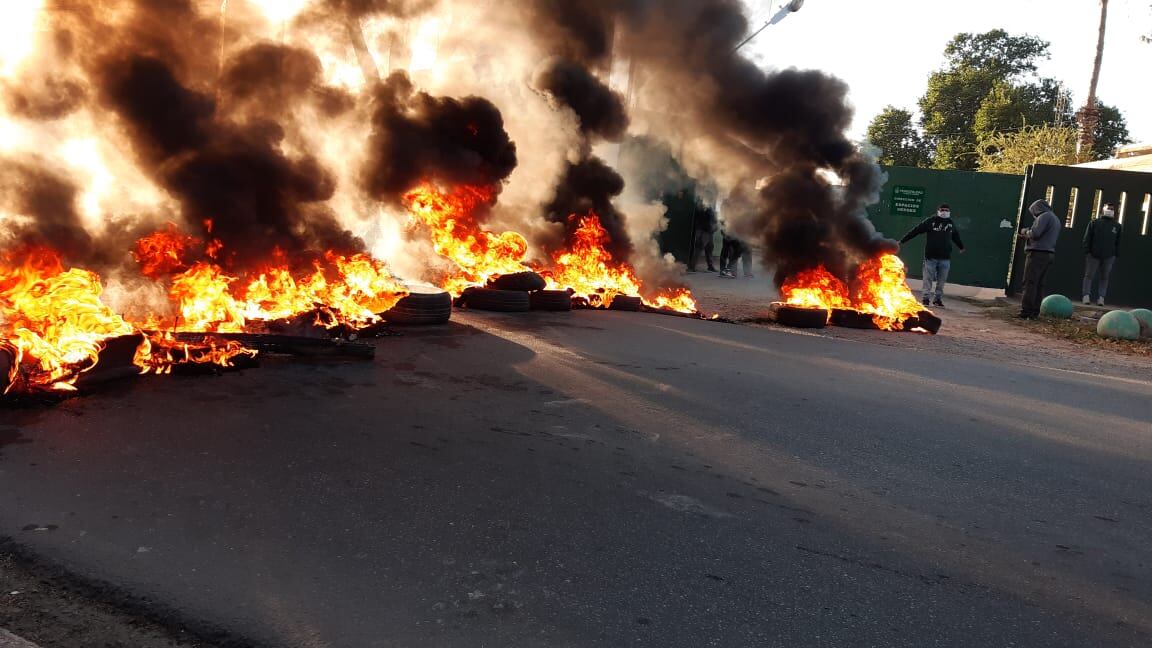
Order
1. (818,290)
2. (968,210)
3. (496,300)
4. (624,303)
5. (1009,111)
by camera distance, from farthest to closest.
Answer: (1009,111) → (968,210) → (818,290) → (624,303) → (496,300)

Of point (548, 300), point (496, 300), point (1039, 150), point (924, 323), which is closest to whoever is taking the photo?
point (496, 300)

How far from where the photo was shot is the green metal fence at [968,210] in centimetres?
1861

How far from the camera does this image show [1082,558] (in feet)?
12.1

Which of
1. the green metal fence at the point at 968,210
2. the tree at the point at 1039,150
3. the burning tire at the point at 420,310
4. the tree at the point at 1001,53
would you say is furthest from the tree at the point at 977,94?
the burning tire at the point at 420,310

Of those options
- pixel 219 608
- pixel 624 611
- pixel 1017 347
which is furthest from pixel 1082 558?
pixel 1017 347

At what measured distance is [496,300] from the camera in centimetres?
1007

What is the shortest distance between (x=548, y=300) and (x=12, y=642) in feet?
27.3

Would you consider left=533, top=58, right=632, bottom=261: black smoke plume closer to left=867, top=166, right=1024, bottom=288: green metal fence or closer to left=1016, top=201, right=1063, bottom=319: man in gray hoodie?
left=1016, top=201, right=1063, bottom=319: man in gray hoodie

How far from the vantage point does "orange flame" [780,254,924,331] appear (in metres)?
11.7

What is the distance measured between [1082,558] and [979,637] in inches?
48.1

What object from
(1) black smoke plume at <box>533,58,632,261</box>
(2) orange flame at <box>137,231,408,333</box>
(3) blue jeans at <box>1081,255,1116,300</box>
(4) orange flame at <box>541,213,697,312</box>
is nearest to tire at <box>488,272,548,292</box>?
(4) orange flame at <box>541,213,697,312</box>

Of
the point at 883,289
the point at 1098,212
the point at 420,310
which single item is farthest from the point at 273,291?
the point at 1098,212

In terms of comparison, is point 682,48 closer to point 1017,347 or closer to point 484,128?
point 484,128

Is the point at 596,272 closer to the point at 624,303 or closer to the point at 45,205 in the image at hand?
the point at 624,303
